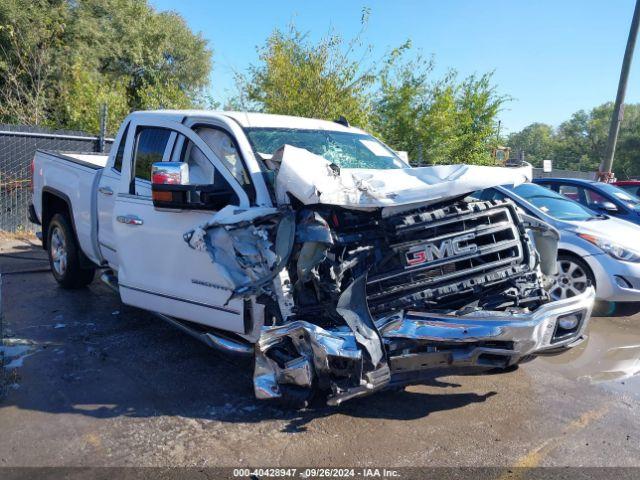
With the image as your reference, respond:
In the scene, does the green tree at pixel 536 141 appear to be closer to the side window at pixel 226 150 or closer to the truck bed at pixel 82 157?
the truck bed at pixel 82 157

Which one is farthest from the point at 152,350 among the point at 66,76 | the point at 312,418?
the point at 66,76

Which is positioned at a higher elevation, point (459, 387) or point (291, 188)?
point (291, 188)

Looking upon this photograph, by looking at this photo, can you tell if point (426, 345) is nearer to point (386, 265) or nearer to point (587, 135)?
point (386, 265)

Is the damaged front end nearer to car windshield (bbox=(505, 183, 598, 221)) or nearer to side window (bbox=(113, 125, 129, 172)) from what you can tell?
side window (bbox=(113, 125, 129, 172))

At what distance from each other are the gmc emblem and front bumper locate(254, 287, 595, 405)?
0.40m

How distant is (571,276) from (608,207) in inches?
117

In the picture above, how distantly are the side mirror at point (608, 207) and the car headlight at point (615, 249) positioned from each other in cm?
268

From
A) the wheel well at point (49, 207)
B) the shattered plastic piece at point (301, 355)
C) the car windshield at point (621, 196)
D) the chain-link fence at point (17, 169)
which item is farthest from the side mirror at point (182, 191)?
the chain-link fence at point (17, 169)

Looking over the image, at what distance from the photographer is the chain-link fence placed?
417 inches

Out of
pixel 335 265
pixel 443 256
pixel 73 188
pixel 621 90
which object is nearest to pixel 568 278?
pixel 443 256

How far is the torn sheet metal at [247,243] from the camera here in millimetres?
3525

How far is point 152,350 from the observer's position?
16.5 ft

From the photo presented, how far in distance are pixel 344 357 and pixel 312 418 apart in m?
0.75

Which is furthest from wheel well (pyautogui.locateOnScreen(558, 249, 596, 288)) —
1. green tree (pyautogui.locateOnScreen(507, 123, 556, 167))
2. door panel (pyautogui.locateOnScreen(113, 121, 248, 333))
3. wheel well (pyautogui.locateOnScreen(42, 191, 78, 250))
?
green tree (pyautogui.locateOnScreen(507, 123, 556, 167))
